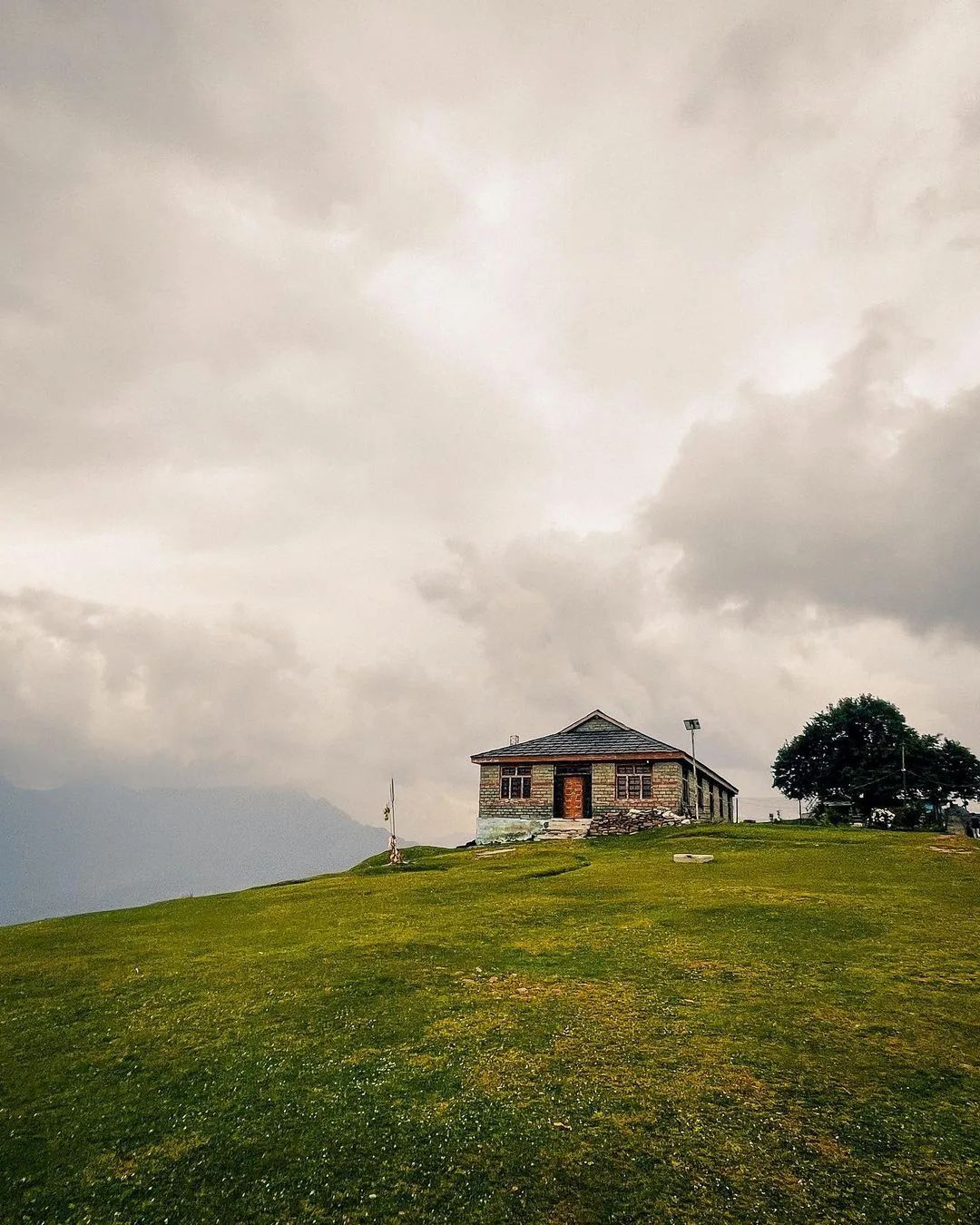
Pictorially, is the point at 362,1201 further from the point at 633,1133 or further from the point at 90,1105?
the point at 90,1105

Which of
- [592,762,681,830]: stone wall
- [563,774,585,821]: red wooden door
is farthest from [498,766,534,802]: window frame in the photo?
[592,762,681,830]: stone wall

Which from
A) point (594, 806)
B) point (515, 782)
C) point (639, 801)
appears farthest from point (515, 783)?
point (639, 801)

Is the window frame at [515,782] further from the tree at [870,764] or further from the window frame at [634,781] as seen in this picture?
the tree at [870,764]

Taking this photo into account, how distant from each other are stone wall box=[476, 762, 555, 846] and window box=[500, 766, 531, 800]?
12.4 inches

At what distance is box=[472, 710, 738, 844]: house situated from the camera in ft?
192

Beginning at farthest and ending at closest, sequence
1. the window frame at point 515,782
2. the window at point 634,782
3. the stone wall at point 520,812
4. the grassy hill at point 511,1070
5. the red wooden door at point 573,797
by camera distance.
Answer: the window frame at point 515,782
the red wooden door at point 573,797
the stone wall at point 520,812
the window at point 634,782
the grassy hill at point 511,1070

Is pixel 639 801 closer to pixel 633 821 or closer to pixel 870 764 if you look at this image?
pixel 633 821

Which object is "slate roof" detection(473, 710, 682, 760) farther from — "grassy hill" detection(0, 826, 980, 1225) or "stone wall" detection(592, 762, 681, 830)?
"grassy hill" detection(0, 826, 980, 1225)

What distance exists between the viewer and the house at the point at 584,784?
5847cm

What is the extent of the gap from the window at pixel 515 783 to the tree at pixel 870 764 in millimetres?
→ 30621

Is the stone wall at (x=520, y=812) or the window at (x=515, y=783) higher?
the window at (x=515, y=783)

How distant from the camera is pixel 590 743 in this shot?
206 feet

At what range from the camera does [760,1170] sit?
27.0ft

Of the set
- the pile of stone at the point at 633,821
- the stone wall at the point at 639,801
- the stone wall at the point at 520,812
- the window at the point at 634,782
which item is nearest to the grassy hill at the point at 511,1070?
the pile of stone at the point at 633,821
